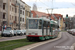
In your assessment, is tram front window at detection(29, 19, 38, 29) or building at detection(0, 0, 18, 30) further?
building at detection(0, 0, 18, 30)

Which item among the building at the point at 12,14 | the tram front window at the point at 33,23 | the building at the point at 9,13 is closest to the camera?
the tram front window at the point at 33,23

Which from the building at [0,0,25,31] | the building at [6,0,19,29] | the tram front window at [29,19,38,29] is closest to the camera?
the tram front window at [29,19,38,29]

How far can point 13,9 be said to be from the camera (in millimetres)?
66125

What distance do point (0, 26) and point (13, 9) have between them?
41.3ft

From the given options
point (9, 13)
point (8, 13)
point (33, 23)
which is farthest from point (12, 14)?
point (33, 23)

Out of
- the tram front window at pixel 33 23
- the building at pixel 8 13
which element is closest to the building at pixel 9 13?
the building at pixel 8 13

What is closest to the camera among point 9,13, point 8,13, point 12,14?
point 8,13

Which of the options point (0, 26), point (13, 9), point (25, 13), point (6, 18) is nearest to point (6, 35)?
point (0, 26)

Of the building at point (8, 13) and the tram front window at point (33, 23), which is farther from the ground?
the building at point (8, 13)

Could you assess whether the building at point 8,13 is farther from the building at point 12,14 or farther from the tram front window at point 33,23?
the tram front window at point 33,23

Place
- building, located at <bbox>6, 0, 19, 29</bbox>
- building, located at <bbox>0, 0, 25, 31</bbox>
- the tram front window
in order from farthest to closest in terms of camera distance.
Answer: building, located at <bbox>6, 0, 19, 29</bbox>
building, located at <bbox>0, 0, 25, 31</bbox>
the tram front window

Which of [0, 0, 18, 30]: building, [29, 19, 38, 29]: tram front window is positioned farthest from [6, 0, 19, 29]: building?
[29, 19, 38, 29]: tram front window

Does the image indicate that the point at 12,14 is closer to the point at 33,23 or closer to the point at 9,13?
the point at 9,13

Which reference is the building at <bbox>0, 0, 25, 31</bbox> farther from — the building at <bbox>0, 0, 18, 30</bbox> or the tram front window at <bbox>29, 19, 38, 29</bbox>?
the tram front window at <bbox>29, 19, 38, 29</bbox>
